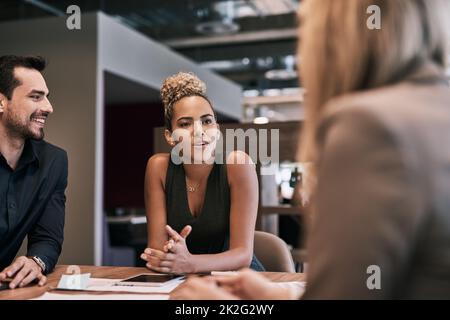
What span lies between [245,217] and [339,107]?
1.39m

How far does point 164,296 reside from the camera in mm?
1370

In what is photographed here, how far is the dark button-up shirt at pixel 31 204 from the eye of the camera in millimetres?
2023

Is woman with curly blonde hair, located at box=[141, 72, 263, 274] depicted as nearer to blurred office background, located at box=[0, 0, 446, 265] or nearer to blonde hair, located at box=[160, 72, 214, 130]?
blonde hair, located at box=[160, 72, 214, 130]

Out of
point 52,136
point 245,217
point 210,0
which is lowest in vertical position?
point 245,217

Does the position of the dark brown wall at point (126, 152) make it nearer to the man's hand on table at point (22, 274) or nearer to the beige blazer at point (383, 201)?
the man's hand on table at point (22, 274)

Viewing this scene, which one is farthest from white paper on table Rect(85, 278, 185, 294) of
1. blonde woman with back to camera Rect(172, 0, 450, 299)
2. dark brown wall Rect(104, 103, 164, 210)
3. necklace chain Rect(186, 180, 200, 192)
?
dark brown wall Rect(104, 103, 164, 210)

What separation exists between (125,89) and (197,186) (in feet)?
15.2

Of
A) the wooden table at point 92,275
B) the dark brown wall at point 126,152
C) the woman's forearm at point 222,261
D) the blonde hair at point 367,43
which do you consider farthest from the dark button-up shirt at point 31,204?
the dark brown wall at point 126,152

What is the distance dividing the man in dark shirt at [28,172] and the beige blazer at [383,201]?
1.32 metres

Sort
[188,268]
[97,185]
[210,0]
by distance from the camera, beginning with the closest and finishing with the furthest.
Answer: [188,268]
[97,185]
[210,0]

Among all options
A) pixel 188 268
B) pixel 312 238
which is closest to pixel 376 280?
pixel 312 238

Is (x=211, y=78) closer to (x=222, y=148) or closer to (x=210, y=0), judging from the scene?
(x=210, y=0)

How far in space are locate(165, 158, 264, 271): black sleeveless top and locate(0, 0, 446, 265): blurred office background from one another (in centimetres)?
86
